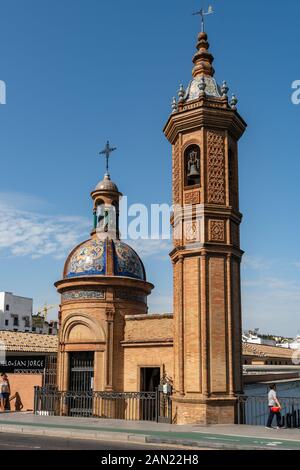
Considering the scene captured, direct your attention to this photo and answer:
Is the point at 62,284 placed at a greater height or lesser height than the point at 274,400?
greater

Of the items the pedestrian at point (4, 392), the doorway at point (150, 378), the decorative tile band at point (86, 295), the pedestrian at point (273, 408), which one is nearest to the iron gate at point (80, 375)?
the doorway at point (150, 378)

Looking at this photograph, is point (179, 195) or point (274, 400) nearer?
point (274, 400)

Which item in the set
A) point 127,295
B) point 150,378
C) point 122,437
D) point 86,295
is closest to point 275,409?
point 122,437

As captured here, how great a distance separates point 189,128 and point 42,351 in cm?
2011

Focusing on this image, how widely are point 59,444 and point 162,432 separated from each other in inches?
114

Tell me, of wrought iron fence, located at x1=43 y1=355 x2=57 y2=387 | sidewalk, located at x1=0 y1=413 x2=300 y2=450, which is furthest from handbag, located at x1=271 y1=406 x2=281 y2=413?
wrought iron fence, located at x1=43 y1=355 x2=57 y2=387

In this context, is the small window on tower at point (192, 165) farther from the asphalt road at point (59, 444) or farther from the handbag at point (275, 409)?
the asphalt road at point (59, 444)

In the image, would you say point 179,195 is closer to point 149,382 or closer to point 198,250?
point 198,250

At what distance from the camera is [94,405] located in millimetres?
22156

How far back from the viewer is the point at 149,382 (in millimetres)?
23156

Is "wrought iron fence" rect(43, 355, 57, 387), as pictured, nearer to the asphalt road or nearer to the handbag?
the asphalt road

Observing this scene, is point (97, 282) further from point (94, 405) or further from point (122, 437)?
point (122, 437)

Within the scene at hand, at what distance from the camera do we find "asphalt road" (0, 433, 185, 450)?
1238cm
